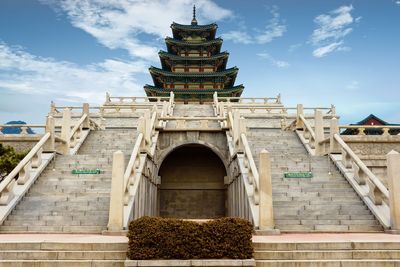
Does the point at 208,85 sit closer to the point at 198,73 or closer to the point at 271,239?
the point at 198,73

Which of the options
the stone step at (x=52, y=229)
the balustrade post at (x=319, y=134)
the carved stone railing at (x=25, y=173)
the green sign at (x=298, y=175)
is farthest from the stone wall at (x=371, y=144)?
the carved stone railing at (x=25, y=173)

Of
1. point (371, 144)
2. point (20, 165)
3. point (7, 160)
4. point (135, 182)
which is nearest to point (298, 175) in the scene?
point (135, 182)

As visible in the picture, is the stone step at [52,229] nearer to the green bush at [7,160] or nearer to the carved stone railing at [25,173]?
the carved stone railing at [25,173]

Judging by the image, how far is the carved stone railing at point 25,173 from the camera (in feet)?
35.9

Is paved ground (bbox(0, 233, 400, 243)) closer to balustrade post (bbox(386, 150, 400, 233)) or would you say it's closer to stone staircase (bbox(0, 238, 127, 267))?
stone staircase (bbox(0, 238, 127, 267))

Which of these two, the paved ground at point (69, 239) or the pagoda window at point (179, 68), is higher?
the pagoda window at point (179, 68)

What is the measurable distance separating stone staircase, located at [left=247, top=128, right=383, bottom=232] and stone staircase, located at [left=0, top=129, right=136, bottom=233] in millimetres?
5325

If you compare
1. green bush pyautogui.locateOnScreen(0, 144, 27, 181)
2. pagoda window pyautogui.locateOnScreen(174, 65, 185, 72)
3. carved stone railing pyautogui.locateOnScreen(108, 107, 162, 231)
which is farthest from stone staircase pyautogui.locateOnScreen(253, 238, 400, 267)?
pagoda window pyautogui.locateOnScreen(174, 65, 185, 72)

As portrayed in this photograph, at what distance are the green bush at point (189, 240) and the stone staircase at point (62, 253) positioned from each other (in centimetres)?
59

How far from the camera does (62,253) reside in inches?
279

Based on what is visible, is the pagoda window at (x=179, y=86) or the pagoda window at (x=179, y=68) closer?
the pagoda window at (x=179, y=86)

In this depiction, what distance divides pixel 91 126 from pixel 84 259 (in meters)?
12.4

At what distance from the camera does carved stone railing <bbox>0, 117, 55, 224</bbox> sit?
11.0 metres

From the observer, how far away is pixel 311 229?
10250 mm
